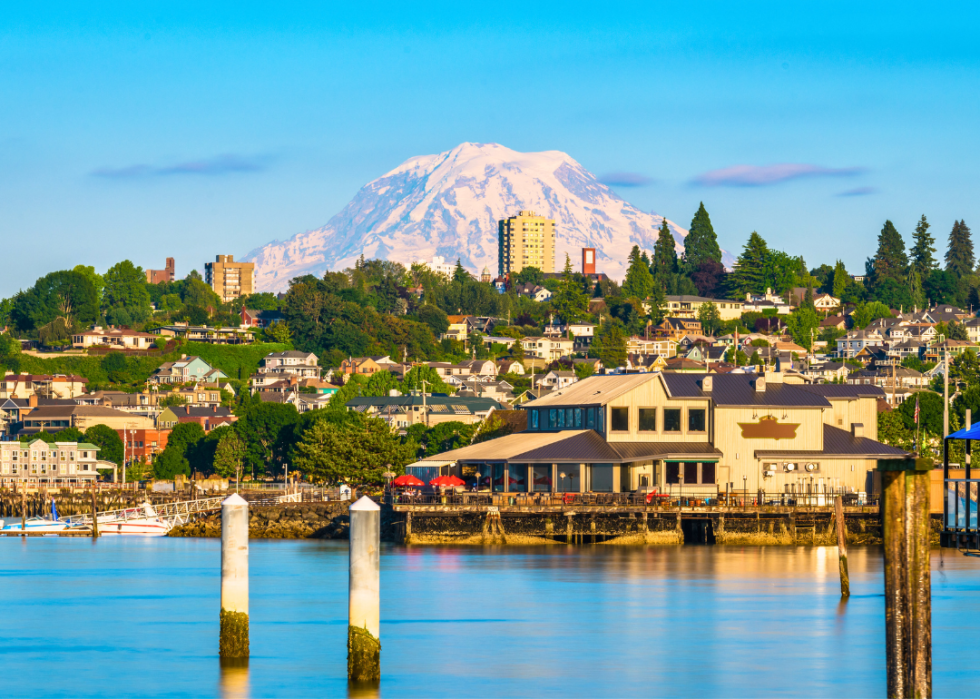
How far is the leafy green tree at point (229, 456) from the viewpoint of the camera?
124 m

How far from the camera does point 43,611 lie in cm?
4356

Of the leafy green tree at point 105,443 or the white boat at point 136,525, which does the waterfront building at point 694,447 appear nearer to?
the white boat at point 136,525

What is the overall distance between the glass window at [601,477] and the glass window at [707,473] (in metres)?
4.72

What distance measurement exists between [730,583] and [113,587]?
20445 millimetres

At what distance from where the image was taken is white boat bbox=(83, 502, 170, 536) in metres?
79.2

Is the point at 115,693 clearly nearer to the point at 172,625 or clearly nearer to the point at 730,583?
the point at 172,625

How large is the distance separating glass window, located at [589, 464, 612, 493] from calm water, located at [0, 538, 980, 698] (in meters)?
6.18

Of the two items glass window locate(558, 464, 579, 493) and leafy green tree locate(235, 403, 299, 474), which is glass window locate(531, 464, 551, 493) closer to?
glass window locate(558, 464, 579, 493)

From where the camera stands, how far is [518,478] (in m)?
68.6

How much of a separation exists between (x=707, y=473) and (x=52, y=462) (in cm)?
9043

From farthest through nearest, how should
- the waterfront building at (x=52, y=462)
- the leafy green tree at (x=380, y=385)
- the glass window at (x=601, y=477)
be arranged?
the leafy green tree at (x=380, y=385) → the waterfront building at (x=52, y=462) → the glass window at (x=601, y=477)

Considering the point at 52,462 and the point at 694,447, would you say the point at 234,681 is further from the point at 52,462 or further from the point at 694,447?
the point at 52,462

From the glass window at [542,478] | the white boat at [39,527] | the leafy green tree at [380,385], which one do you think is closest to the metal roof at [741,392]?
the glass window at [542,478]

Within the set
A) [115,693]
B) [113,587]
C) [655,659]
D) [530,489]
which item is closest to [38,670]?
[115,693]
